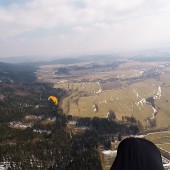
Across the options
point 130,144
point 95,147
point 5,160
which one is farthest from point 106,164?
point 130,144

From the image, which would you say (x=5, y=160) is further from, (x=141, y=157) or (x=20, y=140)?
(x=141, y=157)

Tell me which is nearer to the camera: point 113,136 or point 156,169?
point 156,169

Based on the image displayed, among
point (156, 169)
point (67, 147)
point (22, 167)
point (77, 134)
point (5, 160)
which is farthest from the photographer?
point (77, 134)

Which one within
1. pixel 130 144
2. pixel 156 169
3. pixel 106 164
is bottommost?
pixel 106 164

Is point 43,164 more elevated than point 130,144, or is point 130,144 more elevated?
point 130,144

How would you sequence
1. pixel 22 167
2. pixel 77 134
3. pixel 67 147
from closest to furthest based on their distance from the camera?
pixel 22 167 → pixel 67 147 → pixel 77 134

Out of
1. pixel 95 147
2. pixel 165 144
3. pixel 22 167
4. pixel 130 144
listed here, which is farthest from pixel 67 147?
pixel 130 144
